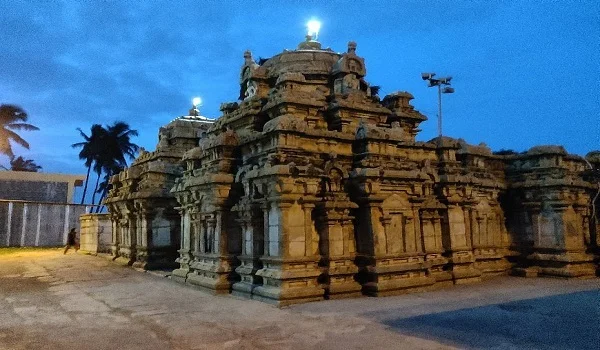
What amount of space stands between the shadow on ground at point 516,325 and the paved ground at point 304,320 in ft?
0.05

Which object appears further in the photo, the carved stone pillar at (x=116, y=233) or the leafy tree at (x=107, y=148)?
the leafy tree at (x=107, y=148)

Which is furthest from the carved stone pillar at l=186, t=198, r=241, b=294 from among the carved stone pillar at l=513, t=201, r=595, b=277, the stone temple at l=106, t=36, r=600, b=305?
the carved stone pillar at l=513, t=201, r=595, b=277

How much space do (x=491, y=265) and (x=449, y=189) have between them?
3266 mm

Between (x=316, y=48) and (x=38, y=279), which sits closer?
(x=38, y=279)

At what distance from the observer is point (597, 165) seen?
16016 millimetres

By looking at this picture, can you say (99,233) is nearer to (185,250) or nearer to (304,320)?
(185,250)

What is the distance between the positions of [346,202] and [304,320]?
11.3 feet

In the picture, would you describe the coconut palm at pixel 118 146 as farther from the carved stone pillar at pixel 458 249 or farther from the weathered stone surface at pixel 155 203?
the carved stone pillar at pixel 458 249

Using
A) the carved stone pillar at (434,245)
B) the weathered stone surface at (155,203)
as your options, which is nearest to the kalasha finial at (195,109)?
the weathered stone surface at (155,203)

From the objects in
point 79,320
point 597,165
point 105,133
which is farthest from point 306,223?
point 105,133

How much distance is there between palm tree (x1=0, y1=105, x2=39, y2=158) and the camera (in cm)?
4134

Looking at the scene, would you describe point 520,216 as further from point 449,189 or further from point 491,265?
point 449,189

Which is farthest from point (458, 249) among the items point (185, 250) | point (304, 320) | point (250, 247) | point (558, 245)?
point (185, 250)

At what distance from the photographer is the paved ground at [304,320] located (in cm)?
617
